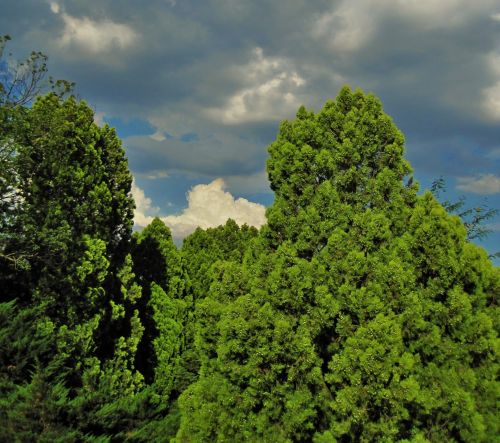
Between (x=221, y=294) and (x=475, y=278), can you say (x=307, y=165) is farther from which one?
(x=475, y=278)

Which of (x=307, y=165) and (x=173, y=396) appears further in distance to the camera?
(x=173, y=396)

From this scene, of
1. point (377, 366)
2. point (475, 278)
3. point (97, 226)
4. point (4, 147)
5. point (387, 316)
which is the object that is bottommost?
point (377, 366)

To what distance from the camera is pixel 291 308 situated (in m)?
8.91

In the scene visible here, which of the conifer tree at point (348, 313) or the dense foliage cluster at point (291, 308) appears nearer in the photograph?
the conifer tree at point (348, 313)

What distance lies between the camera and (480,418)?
8.93m

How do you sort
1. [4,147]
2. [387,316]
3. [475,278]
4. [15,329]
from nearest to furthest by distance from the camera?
1. [387,316]
2. [475,278]
3. [15,329]
4. [4,147]

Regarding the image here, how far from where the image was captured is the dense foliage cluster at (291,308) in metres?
8.37

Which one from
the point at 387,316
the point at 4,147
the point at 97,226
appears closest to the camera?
the point at 387,316

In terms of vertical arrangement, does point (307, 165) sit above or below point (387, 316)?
above

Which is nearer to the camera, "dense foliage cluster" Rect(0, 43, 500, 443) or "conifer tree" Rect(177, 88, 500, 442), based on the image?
"conifer tree" Rect(177, 88, 500, 442)

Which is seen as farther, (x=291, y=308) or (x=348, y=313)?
(x=291, y=308)

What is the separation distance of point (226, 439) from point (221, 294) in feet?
9.69

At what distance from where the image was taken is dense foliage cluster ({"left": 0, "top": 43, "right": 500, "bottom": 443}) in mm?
8367

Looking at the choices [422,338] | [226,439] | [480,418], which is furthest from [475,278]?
[226,439]
